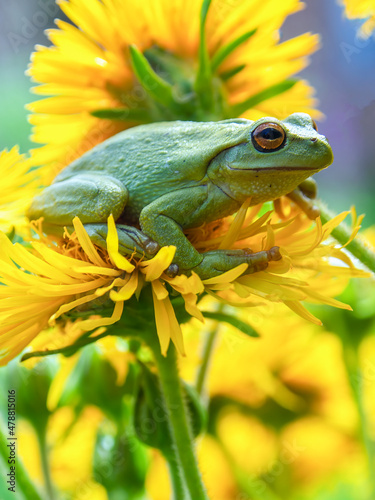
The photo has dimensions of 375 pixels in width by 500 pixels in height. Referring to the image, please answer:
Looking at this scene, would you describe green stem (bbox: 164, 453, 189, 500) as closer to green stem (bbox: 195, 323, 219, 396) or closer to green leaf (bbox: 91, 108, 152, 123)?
green stem (bbox: 195, 323, 219, 396)

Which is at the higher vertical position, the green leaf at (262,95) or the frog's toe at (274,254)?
the green leaf at (262,95)

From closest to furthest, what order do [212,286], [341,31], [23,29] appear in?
1. [212,286]
2. [341,31]
3. [23,29]

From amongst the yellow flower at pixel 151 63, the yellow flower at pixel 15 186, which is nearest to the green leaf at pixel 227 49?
the yellow flower at pixel 151 63

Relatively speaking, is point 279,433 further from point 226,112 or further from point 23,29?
point 23,29

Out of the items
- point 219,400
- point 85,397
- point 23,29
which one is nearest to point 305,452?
point 219,400

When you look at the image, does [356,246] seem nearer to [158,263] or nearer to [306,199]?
[306,199]

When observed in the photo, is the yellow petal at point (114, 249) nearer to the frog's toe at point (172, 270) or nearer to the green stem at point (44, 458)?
the frog's toe at point (172, 270)

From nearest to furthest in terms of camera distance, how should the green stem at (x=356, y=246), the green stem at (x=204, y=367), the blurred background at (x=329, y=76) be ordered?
the green stem at (x=356, y=246) → the green stem at (x=204, y=367) → the blurred background at (x=329, y=76)
